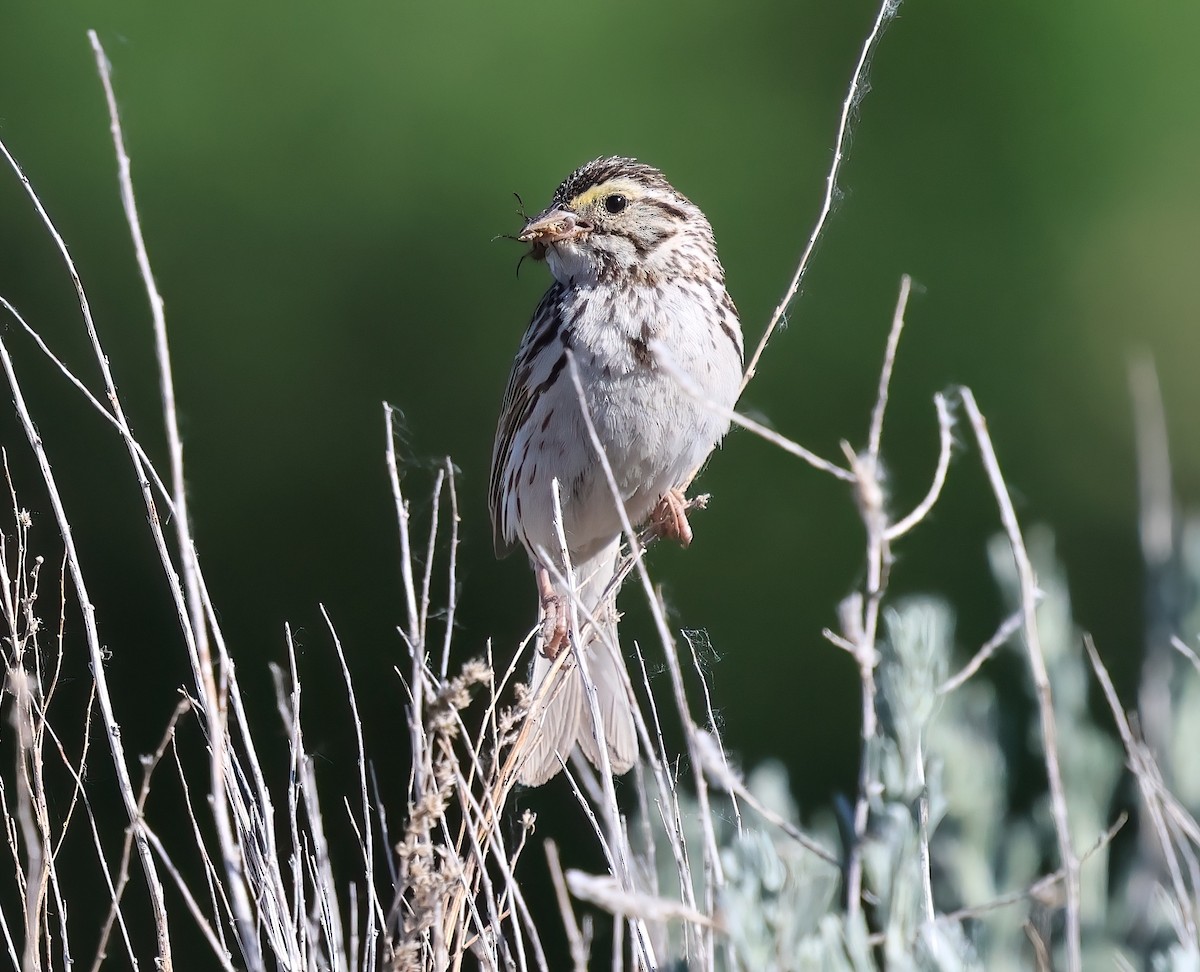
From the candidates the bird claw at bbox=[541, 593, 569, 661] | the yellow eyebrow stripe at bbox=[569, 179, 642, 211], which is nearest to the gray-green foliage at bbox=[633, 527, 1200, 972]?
the bird claw at bbox=[541, 593, 569, 661]

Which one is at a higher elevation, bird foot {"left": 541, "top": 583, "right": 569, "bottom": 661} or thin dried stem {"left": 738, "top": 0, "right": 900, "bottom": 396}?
thin dried stem {"left": 738, "top": 0, "right": 900, "bottom": 396}

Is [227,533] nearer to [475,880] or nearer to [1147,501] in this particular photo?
[475,880]

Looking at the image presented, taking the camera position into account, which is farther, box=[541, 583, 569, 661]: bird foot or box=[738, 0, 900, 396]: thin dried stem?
box=[541, 583, 569, 661]: bird foot

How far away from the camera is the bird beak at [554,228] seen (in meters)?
2.84

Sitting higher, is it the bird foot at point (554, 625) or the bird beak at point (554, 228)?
the bird beak at point (554, 228)

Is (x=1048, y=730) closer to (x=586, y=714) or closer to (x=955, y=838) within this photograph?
(x=955, y=838)

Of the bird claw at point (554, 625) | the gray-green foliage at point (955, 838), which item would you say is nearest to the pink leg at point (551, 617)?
the bird claw at point (554, 625)

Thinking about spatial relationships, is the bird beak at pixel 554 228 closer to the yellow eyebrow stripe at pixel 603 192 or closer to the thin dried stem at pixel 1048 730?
the yellow eyebrow stripe at pixel 603 192

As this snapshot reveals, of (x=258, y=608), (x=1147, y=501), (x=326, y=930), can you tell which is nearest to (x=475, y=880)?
(x=326, y=930)

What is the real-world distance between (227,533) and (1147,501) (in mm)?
5208

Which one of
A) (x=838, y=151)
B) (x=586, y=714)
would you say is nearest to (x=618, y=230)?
(x=586, y=714)

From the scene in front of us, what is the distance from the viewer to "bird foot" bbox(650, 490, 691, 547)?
10.0 feet

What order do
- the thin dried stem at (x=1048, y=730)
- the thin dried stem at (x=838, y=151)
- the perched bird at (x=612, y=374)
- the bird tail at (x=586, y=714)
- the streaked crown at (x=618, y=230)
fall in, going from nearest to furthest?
1. the thin dried stem at (x=1048, y=730)
2. the thin dried stem at (x=838, y=151)
3. the bird tail at (x=586, y=714)
4. the perched bird at (x=612, y=374)
5. the streaked crown at (x=618, y=230)

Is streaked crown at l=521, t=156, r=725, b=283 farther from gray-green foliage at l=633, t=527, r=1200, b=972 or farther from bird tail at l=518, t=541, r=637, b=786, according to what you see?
gray-green foliage at l=633, t=527, r=1200, b=972
